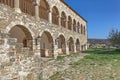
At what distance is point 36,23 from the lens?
1617 centimetres

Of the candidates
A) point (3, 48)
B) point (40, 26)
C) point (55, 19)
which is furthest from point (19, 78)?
point (55, 19)

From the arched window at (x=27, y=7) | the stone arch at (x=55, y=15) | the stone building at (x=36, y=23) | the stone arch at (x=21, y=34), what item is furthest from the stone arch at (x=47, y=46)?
the arched window at (x=27, y=7)

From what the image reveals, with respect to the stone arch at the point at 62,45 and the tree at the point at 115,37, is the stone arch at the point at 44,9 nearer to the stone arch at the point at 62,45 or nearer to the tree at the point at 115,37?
the stone arch at the point at 62,45

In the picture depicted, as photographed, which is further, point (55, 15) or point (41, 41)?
point (41, 41)

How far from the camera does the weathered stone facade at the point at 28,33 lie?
704cm

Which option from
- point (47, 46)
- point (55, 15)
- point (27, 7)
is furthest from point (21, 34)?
point (55, 15)

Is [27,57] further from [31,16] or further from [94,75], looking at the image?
[31,16]

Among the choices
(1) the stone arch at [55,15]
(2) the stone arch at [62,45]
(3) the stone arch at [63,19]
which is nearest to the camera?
(1) the stone arch at [55,15]

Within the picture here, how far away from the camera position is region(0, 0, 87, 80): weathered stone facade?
704 centimetres

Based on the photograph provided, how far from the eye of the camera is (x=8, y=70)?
271 inches

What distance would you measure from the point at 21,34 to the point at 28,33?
428 cm

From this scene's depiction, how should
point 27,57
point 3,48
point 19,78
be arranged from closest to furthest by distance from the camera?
point 3,48 < point 19,78 < point 27,57

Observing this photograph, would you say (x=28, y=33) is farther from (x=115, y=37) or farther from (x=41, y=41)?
(x=115, y=37)

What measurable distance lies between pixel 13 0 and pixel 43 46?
9.80 m
